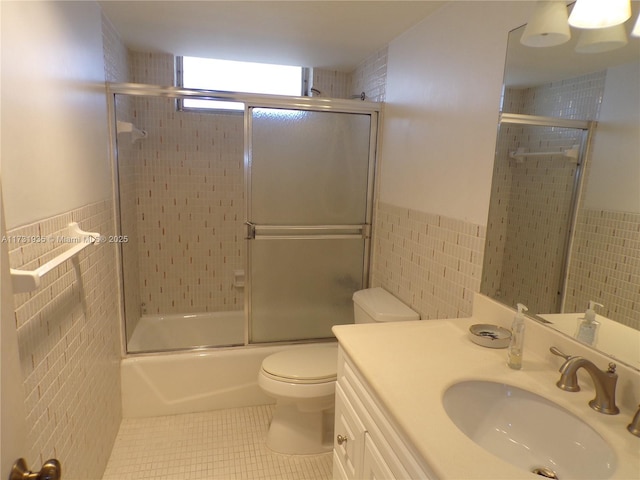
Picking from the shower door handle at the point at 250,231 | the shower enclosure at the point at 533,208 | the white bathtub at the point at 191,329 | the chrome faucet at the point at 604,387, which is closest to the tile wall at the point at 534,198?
the shower enclosure at the point at 533,208

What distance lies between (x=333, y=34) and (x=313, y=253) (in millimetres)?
1316

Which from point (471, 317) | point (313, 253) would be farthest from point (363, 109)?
point (471, 317)

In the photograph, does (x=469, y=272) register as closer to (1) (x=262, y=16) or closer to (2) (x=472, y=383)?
(2) (x=472, y=383)

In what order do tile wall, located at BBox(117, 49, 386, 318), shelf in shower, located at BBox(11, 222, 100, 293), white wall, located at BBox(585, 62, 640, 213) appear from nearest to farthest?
1. shelf in shower, located at BBox(11, 222, 100, 293)
2. white wall, located at BBox(585, 62, 640, 213)
3. tile wall, located at BBox(117, 49, 386, 318)

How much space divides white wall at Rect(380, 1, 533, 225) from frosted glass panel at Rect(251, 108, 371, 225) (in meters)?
0.25

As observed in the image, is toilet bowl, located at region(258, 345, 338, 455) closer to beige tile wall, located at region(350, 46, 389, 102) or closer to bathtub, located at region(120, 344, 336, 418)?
bathtub, located at region(120, 344, 336, 418)

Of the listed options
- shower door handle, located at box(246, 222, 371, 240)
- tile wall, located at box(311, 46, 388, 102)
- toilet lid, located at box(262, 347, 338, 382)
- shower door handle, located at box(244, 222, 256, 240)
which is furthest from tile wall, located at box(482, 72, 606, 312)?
A: shower door handle, located at box(244, 222, 256, 240)

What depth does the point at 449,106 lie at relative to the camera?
5.90 ft

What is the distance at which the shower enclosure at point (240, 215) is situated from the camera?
2379 millimetres

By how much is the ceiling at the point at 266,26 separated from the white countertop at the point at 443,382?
1.50 meters

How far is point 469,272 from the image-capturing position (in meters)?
1.66

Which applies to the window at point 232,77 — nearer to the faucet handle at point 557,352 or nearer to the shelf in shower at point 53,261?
the shelf in shower at point 53,261

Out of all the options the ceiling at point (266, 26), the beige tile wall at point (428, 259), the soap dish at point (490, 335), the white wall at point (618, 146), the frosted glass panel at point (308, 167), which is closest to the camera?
the white wall at point (618, 146)

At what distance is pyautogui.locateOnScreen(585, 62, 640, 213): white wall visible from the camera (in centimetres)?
104
